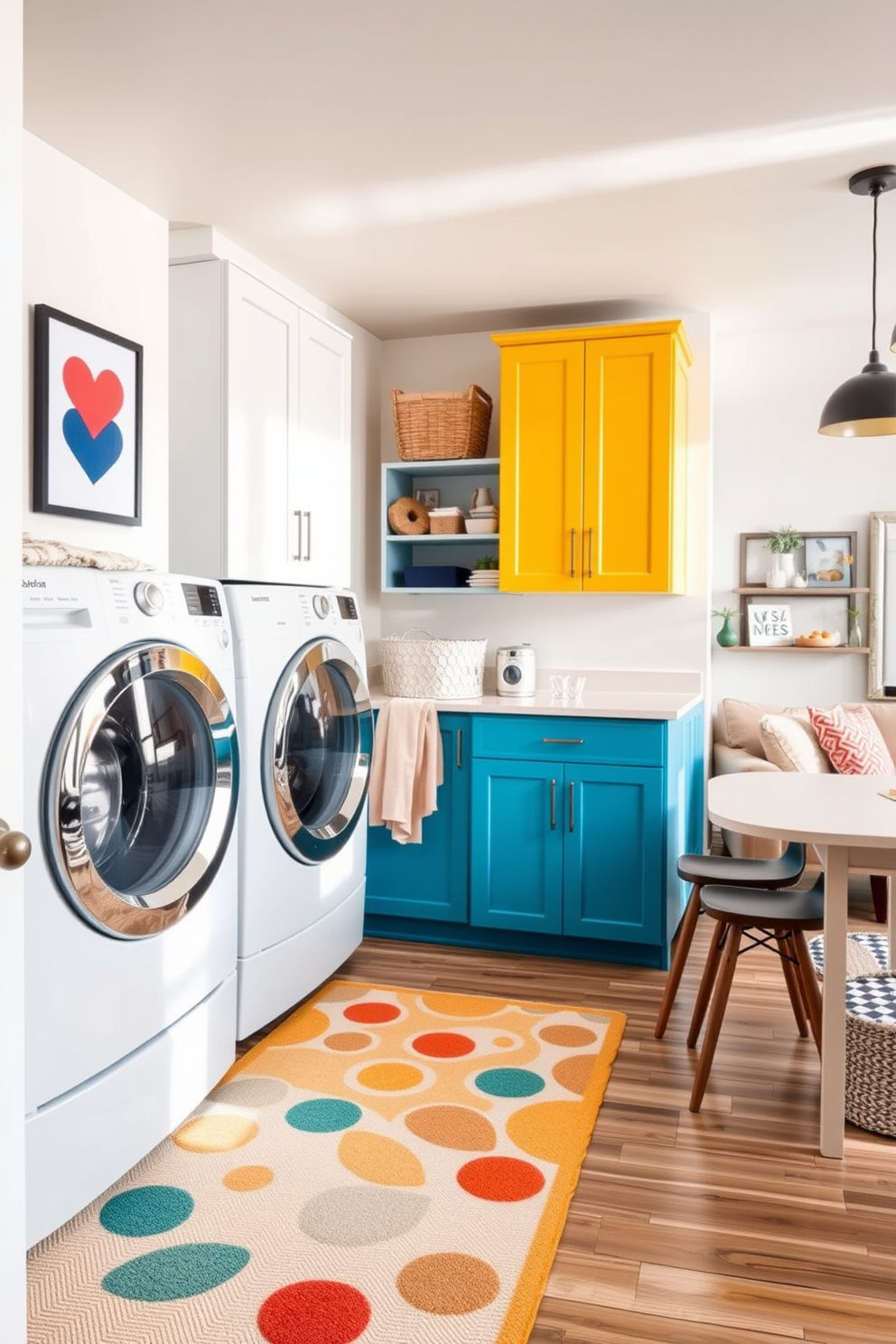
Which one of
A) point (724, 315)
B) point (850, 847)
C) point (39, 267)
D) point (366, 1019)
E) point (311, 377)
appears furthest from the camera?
point (724, 315)

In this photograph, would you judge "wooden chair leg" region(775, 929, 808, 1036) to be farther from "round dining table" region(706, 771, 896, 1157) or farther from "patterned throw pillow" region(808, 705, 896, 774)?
"patterned throw pillow" region(808, 705, 896, 774)

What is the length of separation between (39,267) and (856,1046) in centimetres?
285

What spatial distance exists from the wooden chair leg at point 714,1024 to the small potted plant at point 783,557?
8.23 feet

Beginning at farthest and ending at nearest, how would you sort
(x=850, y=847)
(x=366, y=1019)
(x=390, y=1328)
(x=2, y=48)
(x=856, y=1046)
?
1. (x=366, y=1019)
2. (x=856, y=1046)
3. (x=850, y=847)
4. (x=390, y=1328)
5. (x=2, y=48)

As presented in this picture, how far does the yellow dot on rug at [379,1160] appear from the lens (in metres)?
2.17

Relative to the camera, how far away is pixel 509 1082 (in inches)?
103

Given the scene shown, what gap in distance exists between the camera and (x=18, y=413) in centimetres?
120

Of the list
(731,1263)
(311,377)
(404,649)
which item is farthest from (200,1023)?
(311,377)

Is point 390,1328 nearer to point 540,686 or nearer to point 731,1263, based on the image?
point 731,1263

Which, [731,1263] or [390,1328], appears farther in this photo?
[731,1263]

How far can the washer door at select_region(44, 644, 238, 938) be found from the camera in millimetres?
1864

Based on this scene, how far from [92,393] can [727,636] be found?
9.88 feet

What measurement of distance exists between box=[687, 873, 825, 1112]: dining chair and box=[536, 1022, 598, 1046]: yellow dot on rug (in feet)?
0.93

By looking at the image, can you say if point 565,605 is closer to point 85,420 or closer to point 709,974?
point 709,974
